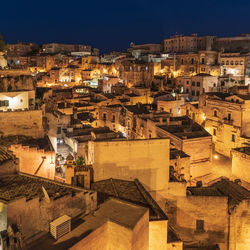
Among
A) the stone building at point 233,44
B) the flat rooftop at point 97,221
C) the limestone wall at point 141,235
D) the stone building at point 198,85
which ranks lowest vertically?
the limestone wall at point 141,235

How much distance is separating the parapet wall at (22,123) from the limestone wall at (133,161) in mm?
5242

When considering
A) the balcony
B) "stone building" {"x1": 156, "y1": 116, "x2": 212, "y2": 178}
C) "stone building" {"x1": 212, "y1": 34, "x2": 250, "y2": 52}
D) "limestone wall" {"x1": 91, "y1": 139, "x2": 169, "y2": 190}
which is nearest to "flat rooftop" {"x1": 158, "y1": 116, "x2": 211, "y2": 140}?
"stone building" {"x1": 156, "y1": 116, "x2": 212, "y2": 178}

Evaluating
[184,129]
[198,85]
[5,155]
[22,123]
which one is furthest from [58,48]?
[5,155]

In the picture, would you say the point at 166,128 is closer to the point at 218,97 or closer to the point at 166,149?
the point at 218,97

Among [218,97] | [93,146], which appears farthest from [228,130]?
[93,146]

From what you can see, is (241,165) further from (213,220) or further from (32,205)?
(32,205)

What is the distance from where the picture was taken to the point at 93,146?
38.5 feet

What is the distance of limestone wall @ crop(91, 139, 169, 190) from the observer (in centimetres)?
1184

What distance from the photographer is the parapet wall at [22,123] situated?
50.9 ft

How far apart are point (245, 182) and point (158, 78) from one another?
28858 mm

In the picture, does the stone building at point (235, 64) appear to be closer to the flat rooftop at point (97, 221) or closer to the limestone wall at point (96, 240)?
the flat rooftop at point (97, 221)

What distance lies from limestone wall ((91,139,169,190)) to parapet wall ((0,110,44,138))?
5242 millimetres

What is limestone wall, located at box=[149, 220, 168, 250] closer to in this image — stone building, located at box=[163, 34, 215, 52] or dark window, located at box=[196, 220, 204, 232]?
dark window, located at box=[196, 220, 204, 232]

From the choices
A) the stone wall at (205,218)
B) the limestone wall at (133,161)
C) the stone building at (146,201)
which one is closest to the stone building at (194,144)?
the stone wall at (205,218)
